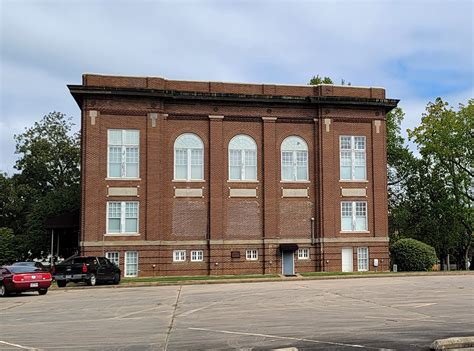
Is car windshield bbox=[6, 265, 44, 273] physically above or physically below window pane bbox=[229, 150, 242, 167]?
below

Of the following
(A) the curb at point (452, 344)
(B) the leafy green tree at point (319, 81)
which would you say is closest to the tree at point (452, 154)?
(B) the leafy green tree at point (319, 81)

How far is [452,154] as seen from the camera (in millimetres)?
55344

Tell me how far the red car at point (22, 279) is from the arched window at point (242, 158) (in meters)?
17.6

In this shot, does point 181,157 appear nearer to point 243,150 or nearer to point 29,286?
point 243,150

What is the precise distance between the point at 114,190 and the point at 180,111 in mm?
7112

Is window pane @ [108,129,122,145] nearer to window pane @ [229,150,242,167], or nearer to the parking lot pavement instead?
window pane @ [229,150,242,167]

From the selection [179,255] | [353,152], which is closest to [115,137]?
[179,255]

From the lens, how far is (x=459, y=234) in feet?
195

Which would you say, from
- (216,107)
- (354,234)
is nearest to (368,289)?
(354,234)

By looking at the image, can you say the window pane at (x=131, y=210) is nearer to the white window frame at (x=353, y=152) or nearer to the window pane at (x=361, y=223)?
the white window frame at (x=353, y=152)

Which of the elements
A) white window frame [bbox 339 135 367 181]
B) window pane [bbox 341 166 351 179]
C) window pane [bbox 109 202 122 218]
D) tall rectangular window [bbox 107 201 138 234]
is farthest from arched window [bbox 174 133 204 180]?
window pane [bbox 341 166 351 179]

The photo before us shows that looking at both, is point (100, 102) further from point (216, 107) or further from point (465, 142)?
point (465, 142)

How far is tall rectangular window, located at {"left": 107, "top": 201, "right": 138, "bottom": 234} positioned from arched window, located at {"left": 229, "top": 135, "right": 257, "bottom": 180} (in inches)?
285

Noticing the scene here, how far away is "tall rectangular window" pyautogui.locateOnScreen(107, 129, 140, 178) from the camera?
40.8 metres
